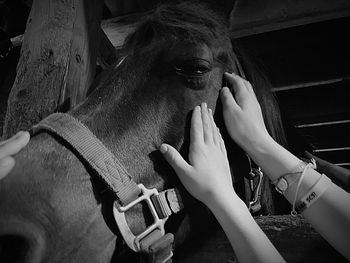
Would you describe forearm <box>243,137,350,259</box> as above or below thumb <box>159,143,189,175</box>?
below

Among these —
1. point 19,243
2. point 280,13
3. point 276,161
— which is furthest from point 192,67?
point 280,13

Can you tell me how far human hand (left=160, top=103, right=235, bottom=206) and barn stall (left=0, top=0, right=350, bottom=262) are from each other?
0.90ft

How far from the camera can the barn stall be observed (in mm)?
1072

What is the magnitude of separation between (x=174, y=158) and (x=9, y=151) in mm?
501

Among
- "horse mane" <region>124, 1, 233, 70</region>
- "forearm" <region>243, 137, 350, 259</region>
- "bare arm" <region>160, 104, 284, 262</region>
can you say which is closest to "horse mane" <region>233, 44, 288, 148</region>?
"horse mane" <region>124, 1, 233, 70</region>

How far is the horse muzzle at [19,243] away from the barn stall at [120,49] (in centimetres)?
59

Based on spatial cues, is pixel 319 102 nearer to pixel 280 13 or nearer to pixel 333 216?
pixel 280 13

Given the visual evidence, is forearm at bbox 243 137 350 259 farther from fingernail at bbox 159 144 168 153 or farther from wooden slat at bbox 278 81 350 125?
wooden slat at bbox 278 81 350 125

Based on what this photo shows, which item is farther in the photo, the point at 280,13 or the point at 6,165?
the point at 280,13

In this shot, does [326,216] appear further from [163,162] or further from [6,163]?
[6,163]

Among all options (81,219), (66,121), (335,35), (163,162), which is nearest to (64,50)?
(66,121)

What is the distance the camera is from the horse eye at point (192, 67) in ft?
3.81

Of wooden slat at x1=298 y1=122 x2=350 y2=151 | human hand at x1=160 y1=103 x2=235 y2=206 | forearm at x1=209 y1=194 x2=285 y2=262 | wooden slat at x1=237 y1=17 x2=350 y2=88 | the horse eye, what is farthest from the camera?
wooden slat at x1=298 y1=122 x2=350 y2=151

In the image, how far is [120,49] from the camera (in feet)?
5.34
